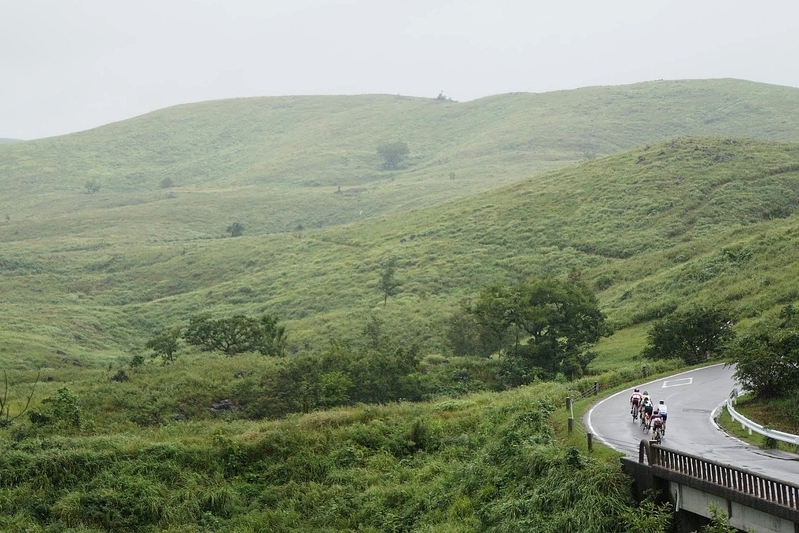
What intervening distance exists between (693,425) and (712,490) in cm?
896

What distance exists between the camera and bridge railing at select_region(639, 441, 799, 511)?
1445 centimetres

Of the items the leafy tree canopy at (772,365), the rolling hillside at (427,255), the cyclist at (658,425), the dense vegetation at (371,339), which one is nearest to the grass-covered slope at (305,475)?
the dense vegetation at (371,339)

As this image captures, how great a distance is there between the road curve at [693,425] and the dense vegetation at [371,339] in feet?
6.59

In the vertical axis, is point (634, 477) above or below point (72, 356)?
above

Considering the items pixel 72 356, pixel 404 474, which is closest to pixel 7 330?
pixel 72 356

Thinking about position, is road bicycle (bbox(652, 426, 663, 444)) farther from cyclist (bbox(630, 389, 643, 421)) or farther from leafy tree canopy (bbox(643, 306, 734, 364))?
leafy tree canopy (bbox(643, 306, 734, 364))

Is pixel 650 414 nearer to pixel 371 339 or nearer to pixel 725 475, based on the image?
pixel 725 475

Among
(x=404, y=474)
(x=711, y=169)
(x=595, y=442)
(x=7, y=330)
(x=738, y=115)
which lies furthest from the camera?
(x=738, y=115)

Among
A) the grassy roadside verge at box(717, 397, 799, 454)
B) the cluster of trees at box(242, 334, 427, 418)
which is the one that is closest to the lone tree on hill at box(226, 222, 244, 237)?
the cluster of trees at box(242, 334, 427, 418)

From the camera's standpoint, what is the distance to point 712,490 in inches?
634

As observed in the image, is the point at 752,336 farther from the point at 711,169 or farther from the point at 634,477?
the point at 711,169

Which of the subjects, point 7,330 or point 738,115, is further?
point 738,115

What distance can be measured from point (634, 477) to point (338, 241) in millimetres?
95819

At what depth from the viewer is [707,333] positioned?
133 ft
